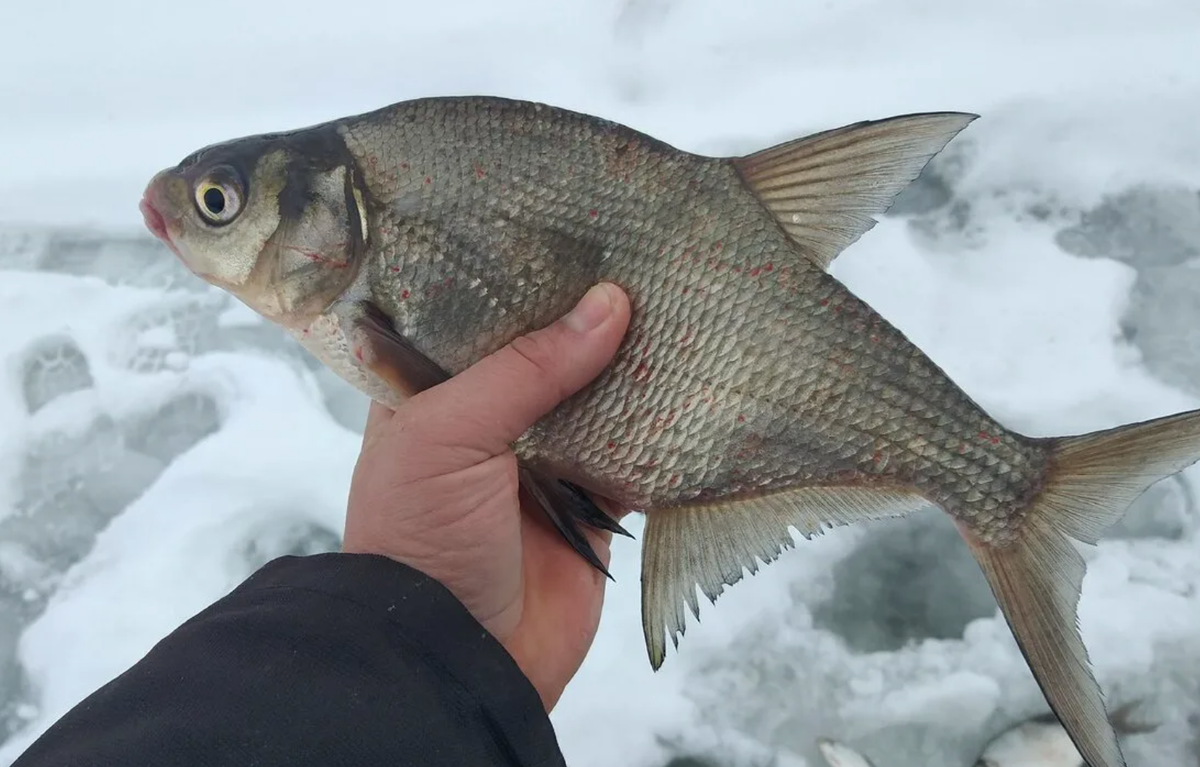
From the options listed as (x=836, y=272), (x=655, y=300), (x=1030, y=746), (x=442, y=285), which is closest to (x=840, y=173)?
(x=655, y=300)

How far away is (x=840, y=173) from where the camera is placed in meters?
1.40

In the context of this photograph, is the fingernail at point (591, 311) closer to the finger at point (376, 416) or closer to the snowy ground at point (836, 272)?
the finger at point (376, 416)

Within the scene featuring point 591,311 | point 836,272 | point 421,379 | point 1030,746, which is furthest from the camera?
point 836,272

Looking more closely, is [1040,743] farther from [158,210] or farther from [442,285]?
[158,210]

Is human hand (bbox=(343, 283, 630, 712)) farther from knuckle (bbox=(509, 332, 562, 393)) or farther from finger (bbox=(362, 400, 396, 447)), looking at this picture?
finger (bbox=(362, 400, 396, 447))

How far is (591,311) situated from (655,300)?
124mm

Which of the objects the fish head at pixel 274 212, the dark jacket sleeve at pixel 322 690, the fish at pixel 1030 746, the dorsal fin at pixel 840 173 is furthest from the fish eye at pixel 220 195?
the fish at pixel 1030 746

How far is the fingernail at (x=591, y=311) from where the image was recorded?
1.36 metres

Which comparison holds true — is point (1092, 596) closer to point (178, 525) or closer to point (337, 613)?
point (337, 613)

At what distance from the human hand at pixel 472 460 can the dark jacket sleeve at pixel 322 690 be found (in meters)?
0.09

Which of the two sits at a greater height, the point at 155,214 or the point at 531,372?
the point at 155,214

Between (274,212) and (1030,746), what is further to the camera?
(1030,746)

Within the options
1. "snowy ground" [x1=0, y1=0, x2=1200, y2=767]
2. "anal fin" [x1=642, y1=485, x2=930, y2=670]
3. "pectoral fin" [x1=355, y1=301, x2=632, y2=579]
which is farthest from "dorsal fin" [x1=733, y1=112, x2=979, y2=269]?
"snowy ground" [x1=0, y1=0, x2=1200, y2=767]

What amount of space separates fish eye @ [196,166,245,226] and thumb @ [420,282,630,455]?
0.50 metres
